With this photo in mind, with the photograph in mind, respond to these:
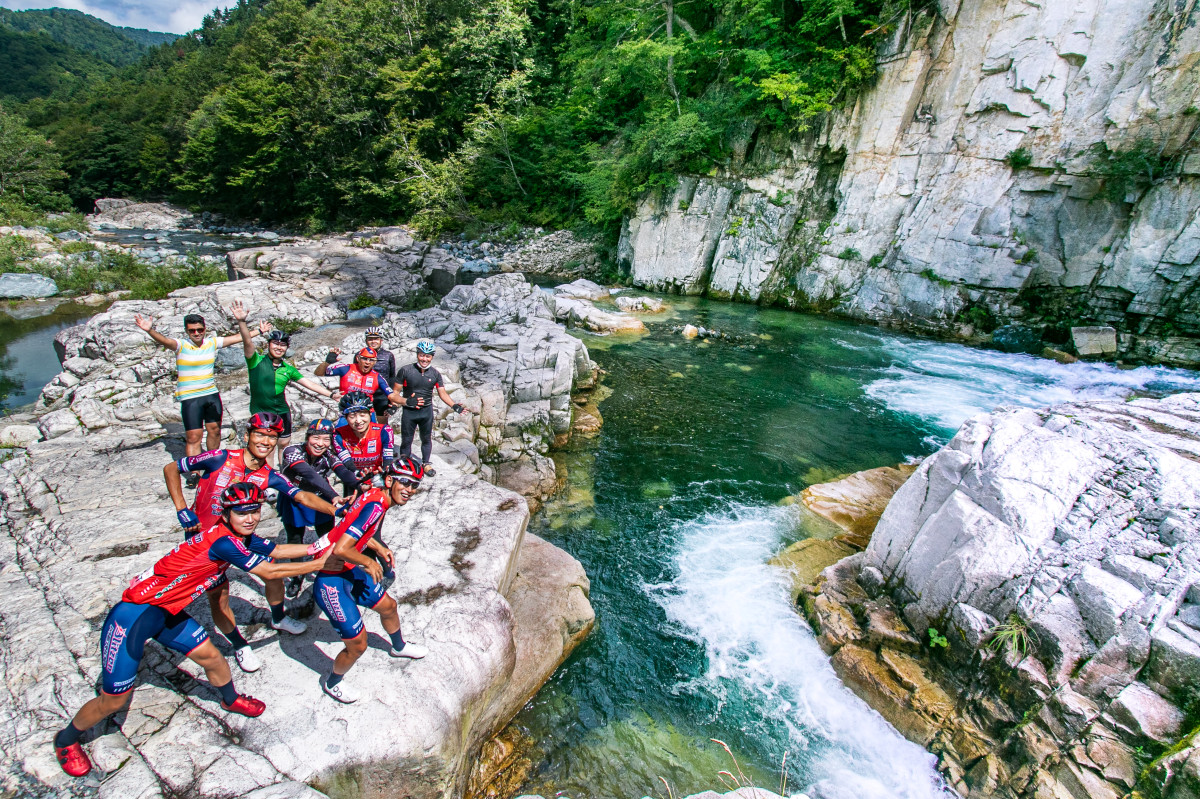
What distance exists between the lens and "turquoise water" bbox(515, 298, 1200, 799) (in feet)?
17.1

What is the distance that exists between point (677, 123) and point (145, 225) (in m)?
42.9

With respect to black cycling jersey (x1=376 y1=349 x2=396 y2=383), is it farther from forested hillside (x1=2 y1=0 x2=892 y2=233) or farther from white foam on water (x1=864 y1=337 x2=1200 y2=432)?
forested hillside (x1=2 y1=0 x2=892 y2=233)

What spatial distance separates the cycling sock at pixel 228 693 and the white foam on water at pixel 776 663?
4.66m

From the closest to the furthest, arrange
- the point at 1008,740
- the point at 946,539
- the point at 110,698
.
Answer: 1. the point at 110,698
2. the point at 1008,740
3. the point at 946,539

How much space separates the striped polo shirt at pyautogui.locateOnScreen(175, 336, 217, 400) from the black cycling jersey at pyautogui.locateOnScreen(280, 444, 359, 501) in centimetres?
233

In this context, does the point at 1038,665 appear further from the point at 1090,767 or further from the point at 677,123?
the point at 677,123

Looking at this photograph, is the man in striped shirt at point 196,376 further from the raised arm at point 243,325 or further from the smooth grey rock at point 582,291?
the smooth grey rock at point 582,291

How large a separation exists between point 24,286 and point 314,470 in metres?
23.6

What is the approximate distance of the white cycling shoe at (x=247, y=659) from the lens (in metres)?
4.15

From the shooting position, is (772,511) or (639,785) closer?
(639,785)

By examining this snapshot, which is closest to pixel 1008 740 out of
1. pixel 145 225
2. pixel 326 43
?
pixel 326 43

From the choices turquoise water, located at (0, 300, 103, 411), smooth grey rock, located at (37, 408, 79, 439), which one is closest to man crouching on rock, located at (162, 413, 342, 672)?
smooth grey rock, located at (37, 408, 79, 439)

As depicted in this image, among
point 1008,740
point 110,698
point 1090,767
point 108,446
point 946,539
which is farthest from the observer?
point 108,446

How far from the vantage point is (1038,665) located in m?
4.77
